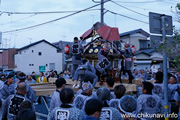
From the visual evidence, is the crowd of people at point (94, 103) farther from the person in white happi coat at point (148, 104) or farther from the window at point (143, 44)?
the window at point (143, 44)

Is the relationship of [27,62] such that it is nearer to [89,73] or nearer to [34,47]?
[34,47]

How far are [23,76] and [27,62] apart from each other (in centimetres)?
3139

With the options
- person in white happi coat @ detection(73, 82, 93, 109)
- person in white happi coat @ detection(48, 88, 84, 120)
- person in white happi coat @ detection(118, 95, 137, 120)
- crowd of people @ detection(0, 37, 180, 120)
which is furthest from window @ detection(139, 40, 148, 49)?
person in white happi coat @ detection(48, 88, 84, 120)

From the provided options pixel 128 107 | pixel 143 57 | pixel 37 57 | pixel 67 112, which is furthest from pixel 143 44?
pixel 67 112

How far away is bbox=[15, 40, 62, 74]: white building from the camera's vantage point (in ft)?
114

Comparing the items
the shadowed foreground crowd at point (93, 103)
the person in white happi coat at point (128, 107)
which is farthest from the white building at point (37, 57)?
the person in white happi coat at point (128, 107)

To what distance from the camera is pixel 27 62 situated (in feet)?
115

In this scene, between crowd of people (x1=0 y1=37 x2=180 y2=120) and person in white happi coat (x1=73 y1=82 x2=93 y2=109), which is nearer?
crowd of people (x1=0 y1=37 x2=180 y2=120)

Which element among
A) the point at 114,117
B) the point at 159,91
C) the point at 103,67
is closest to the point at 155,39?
the point at 159,91

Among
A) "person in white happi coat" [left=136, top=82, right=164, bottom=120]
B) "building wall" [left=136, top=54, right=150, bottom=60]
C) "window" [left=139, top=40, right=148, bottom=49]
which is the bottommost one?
"person in white happi coat" [left=136, top=82, right=164, bottom=120]

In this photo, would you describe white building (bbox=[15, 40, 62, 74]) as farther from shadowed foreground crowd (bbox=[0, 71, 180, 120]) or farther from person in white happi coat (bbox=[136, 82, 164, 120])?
person in white happi coat (bbox=[136, 82, 164, 120])

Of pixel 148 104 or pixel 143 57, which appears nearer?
pixel 148 104

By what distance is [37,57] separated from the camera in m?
36.2

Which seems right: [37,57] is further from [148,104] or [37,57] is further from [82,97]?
[148,104]
